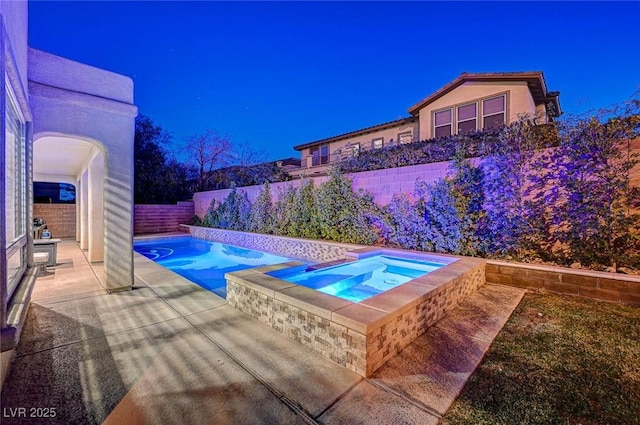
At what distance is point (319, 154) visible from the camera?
2072cm

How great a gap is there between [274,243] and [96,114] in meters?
6.46

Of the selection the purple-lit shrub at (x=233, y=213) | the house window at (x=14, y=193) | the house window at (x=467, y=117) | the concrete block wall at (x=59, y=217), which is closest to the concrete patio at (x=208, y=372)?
the house window at (x=14, y=193)

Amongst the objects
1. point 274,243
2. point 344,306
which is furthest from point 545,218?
point 274,243

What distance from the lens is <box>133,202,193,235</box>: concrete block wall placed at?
14.9 meters

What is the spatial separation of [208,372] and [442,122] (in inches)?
565

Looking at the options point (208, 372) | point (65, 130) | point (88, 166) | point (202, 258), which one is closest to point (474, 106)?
point (202, 258)

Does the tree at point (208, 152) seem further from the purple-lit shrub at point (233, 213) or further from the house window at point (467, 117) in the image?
the house window at point (467, 117)

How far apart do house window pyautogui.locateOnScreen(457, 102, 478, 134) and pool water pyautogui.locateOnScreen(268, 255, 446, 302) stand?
915cm

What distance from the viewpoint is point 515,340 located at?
323 cm

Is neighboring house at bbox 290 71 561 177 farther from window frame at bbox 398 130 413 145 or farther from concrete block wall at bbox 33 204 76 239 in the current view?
concrete block wall at bbox 33 204 76 239

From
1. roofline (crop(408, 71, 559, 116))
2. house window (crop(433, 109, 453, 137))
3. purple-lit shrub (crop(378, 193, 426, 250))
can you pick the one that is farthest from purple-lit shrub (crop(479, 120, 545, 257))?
house window (crop(433, 109, 453, 137))

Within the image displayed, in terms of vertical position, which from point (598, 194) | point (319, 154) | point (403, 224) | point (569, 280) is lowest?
point (569, 280)

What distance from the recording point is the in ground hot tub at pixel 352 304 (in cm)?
266

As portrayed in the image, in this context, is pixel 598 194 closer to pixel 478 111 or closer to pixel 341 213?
pixel 341 213
